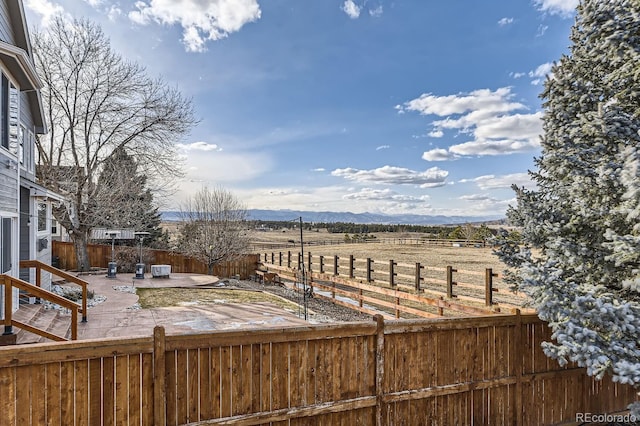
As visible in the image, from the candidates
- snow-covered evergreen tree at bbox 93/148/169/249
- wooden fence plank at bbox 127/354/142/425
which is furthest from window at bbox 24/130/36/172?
wooden fence plank at bbox 127/354/142/425

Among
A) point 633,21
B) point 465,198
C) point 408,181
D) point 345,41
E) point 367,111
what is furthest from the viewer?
point 408,181

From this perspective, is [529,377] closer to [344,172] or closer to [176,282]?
[176,282]

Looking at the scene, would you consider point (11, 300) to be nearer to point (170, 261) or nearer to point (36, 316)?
point (36, 316)

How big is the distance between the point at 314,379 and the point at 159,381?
1.36 metres

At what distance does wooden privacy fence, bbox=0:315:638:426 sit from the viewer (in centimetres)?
272

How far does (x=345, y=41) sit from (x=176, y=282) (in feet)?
37.2

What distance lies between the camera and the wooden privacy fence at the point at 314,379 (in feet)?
8.94

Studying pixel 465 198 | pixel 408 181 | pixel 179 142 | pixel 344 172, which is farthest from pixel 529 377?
pixel 408 181

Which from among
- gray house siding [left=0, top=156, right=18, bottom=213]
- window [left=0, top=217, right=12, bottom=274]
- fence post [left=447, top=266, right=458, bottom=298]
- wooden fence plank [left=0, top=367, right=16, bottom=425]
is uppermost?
gray house siding [left=0, top=156, right=18, bottom=213]

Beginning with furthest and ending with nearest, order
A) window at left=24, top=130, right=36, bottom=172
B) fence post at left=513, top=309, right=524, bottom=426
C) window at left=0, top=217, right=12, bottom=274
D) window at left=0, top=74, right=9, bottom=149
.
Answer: window at left=24, top=130, right=36, bottom=172
window at left=0, top=74, right=9, bottom=149
window at left=0, top=217, right=12, bottom=274
fence post at left=513, top=309, right=524, bottom=426

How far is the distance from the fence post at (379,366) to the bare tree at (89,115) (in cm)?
1620

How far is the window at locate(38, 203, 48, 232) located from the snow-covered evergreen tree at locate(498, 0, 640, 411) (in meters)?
12.6

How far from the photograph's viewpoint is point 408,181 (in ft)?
170

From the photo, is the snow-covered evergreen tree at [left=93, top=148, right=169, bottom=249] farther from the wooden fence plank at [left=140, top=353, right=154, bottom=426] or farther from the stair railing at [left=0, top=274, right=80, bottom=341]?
the wooden fence plank at [left=140, top=353, right=154, bottom=426]
